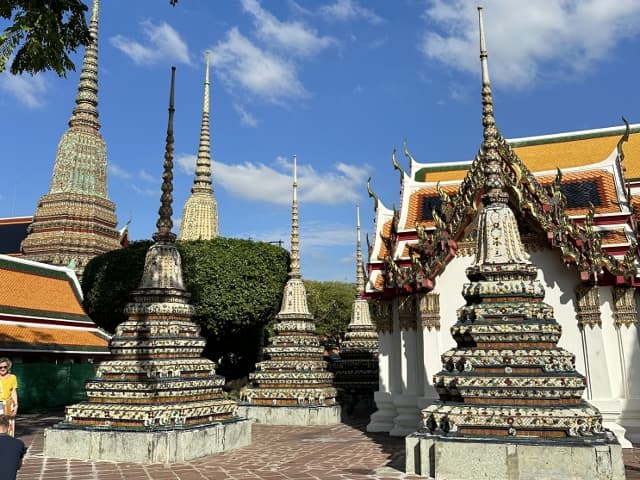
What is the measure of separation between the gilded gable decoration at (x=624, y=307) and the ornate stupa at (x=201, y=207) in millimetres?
36881

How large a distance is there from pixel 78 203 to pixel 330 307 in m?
21.0

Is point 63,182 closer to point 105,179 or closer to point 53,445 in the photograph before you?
point 105,179

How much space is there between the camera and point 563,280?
1230cm

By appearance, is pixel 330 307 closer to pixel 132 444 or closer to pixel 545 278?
pixel 545 278

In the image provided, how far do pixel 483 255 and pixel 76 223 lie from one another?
116 feet

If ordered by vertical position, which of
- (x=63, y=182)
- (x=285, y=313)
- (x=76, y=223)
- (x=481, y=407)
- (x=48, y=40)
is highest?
(x=63, y=182)

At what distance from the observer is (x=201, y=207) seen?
1889 inches

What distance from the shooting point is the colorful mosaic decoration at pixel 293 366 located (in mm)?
17141

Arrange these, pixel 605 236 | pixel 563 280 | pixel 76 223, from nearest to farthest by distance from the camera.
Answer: pixel 563 280
pixel 605 236
pixel 76 223

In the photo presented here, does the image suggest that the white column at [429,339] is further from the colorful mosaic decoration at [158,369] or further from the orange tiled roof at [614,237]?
the colorful mosaic decoration at [158,369]

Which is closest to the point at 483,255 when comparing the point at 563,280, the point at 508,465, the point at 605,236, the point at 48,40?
the point at 508,465

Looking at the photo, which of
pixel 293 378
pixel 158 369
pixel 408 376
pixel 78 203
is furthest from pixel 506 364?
pixel 78 203

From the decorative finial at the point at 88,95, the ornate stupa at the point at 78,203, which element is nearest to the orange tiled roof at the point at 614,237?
the ornate stupa at the point at 78,203

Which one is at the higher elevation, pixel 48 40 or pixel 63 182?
pixel 63 182
